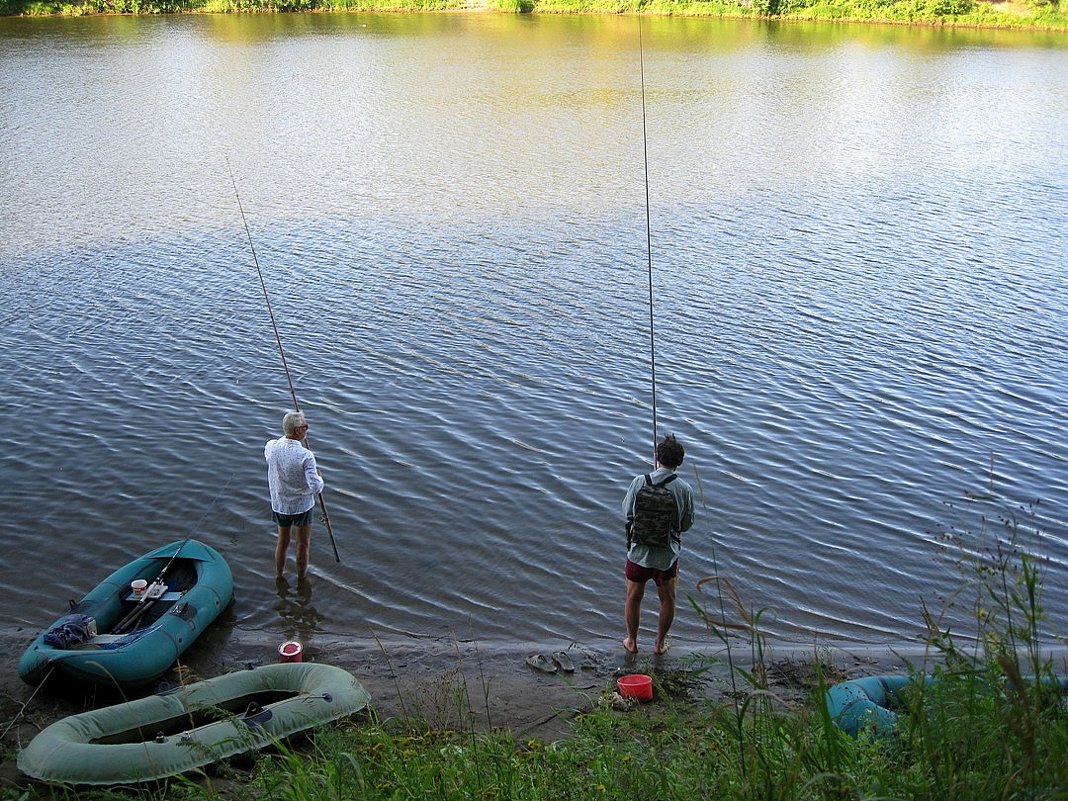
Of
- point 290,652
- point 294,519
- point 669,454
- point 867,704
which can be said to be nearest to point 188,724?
point 290,652

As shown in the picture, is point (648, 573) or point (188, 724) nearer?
point (188, 724)

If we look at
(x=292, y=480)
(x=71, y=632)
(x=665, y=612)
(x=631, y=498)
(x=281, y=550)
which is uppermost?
(x=631, y=498)

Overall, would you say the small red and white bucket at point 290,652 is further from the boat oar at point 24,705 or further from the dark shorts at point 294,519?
the boat oar at point 24,705

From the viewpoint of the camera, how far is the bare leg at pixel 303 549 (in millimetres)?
8031

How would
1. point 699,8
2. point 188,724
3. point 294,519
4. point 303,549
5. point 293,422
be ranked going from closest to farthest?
point 188,724, point 293,422, point 294,519, point 303,549, point 699,8

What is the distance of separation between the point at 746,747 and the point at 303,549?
5.09 m

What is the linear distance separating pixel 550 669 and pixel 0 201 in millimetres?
17706

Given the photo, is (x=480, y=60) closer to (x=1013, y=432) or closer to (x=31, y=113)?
(x=31, y=113)

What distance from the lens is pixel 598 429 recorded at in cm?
1112

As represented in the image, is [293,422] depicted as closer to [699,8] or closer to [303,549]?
[303,549]

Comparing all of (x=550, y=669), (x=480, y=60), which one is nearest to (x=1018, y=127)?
(x=480, y=60)

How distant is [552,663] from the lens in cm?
720

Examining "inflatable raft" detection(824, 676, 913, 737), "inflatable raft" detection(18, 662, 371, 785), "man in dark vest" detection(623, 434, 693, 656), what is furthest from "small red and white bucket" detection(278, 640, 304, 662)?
"inflatable raft" detection(824, 676, 913, 737)

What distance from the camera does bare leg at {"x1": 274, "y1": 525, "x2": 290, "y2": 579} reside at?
8.05 meters
